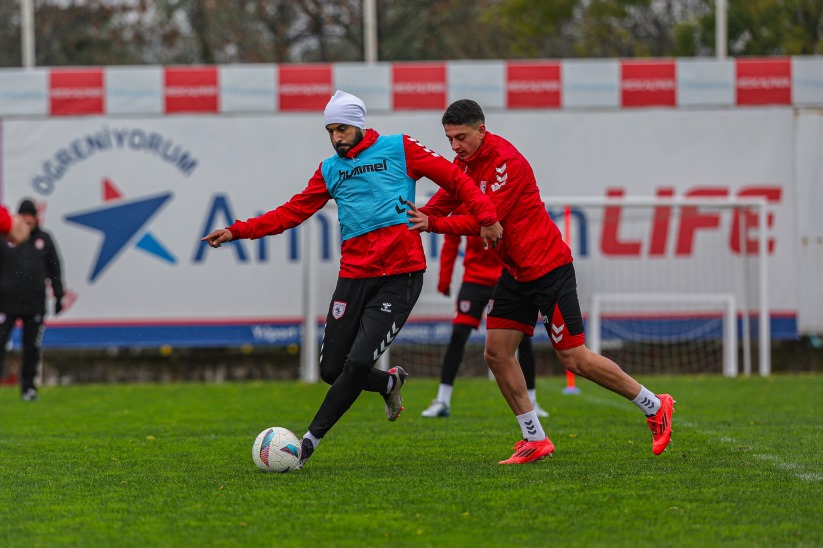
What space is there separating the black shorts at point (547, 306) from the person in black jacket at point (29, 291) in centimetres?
737

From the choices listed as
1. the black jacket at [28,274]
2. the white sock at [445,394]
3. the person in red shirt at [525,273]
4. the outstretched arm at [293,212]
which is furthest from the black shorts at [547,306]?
the black jacket at [28,274]

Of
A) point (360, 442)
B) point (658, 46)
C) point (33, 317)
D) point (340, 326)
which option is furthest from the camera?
point (658, 46)

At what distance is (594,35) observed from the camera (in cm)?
3036

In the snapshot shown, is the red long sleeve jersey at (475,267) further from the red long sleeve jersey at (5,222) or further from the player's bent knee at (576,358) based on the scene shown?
the red long sleeve jersey at (5,222)

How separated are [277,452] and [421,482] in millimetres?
832

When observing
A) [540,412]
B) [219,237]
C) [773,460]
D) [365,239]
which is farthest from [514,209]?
[540,412]

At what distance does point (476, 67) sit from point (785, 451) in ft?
32.0

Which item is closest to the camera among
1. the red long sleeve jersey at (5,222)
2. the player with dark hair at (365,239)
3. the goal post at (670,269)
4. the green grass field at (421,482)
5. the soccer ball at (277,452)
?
the green grass field at (421,482)

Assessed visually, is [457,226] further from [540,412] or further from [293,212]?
[540,412]

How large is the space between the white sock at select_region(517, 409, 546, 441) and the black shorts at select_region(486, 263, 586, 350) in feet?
1.46

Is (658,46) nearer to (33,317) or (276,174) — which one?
(276,174)

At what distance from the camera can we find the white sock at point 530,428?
7.35 m

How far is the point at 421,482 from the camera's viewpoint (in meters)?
6.46

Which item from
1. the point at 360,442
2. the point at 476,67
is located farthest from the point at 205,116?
the point at 360,442
